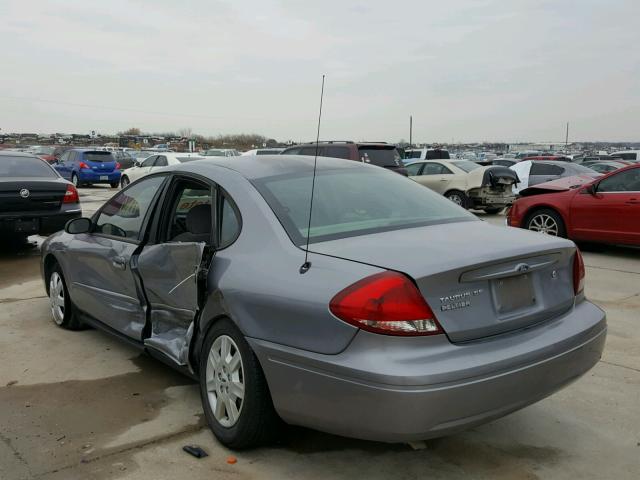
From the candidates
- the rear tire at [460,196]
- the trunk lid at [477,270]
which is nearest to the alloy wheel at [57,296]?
the trunk lid at [477,270]

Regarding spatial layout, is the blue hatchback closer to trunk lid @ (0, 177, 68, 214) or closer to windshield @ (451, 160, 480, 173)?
windshield @ (451, 160, 480, 173)

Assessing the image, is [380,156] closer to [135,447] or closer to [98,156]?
[135,447]

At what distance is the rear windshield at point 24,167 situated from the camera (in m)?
8.90

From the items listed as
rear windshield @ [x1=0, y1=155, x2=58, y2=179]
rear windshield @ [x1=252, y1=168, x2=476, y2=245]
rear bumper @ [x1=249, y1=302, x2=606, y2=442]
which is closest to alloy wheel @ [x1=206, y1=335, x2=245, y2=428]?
rear bumper @ [x1=249, y1=302, x2=606, y2=442]

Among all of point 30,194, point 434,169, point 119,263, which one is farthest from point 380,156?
point 119,263

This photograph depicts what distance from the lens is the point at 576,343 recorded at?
2912 millimetres

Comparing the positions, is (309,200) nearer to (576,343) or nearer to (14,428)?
(576,343)

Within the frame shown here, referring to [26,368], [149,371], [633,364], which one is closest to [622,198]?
[633,364]

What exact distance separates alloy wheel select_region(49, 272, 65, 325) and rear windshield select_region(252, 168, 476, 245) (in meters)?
2.71

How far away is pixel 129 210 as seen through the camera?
4406 mm

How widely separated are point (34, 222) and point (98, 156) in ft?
59.3

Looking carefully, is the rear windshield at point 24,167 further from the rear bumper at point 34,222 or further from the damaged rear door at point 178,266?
the damaged rear door at point 178,266

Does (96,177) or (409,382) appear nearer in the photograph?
(409,382)

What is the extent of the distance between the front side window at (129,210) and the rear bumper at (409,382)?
69.8 inches
